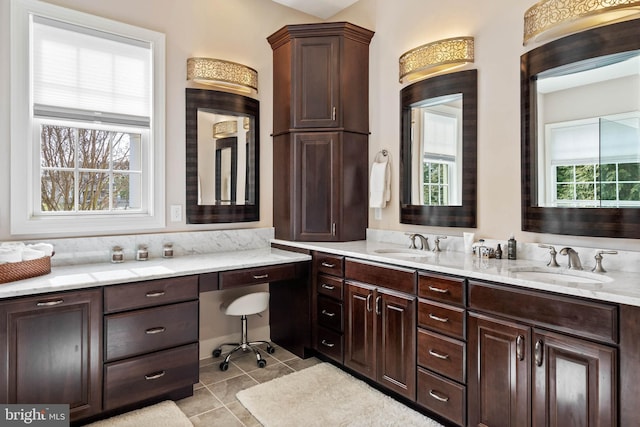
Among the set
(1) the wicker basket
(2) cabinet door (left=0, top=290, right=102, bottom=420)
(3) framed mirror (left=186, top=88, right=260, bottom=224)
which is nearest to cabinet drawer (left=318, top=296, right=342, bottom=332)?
(3) framed mirror (left=186, top=88, right=260, bottom=224)

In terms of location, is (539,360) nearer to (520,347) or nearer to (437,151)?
(520,347)

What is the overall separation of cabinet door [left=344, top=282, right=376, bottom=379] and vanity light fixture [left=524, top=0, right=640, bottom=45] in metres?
1.83

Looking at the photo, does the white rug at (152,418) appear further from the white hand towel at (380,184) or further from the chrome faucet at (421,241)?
the white hand towel at (380,184)

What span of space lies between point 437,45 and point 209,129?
187 centimetres

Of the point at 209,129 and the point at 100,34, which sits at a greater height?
the point at 100,34

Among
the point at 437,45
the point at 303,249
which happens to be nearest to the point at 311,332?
the point at 303,249

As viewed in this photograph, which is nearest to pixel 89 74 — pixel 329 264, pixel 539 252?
pixel 329 264

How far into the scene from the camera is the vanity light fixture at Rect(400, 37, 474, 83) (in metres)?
2.70

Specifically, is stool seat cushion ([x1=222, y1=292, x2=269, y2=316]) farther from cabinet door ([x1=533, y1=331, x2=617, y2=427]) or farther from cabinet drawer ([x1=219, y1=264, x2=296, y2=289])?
cabinet door ([x1=533, y1=331, x2=617, y2=427])

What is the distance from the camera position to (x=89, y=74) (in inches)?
107

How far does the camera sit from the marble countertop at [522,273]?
1.60 m

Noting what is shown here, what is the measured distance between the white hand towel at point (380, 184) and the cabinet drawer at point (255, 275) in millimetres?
913

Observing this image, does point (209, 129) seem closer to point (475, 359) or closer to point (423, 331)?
point (423, 331)

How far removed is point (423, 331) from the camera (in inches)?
90.1
